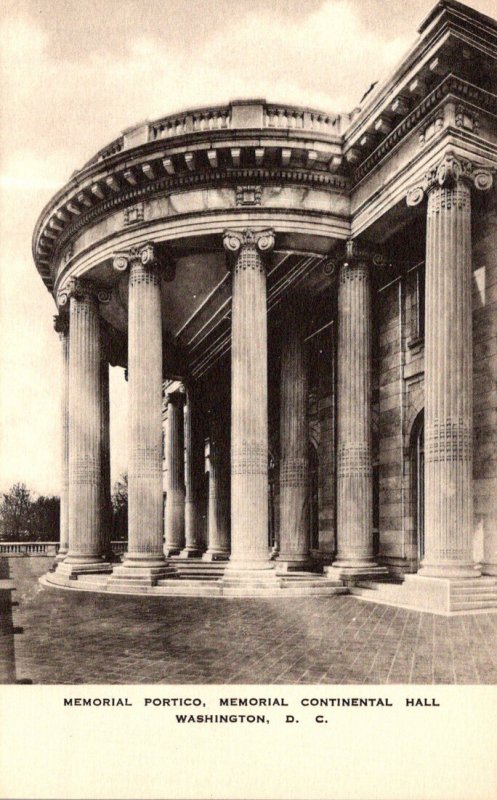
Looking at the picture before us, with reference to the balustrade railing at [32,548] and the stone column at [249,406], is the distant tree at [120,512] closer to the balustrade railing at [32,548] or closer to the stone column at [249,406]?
the balustrade railing at [32,548]

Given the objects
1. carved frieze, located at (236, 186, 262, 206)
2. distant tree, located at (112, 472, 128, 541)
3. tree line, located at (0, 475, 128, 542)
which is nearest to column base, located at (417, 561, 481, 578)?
carved frieze, located at (236, 186, 262, 206)

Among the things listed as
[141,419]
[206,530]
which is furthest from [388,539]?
[206,530]

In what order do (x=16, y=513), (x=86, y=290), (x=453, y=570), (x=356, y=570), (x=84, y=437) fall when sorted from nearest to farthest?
(x=453, y=570) → (x=356, y=570) → (x=84, y=437) → (x=86, y=290) → (x=16, y=513)

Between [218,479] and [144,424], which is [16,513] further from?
[144,424]

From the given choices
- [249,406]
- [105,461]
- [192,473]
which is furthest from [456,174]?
[192,473]

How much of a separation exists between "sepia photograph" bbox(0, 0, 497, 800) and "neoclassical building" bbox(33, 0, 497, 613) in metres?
0.07

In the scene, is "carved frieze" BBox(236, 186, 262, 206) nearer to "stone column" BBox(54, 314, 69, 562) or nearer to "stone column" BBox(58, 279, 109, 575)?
"stone column" BBox(58, 279, 109, 575)

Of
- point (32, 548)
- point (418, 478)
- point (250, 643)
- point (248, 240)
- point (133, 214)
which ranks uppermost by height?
point (133, 214)

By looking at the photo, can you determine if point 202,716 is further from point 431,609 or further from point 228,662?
point 431,609

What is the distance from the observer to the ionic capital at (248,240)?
17.9m

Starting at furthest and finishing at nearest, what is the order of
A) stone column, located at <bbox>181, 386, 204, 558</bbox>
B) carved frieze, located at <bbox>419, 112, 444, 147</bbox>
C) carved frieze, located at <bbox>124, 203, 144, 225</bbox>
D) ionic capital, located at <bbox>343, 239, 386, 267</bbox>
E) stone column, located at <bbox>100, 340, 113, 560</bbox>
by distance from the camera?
stone column, located at <bbox>181, 386, 204, 558</bbox> → stone column, located at <bbox>100, 340, 113, 560</bbox> → carved frieze, located at <bbox>124, 203, 144, 225</bbox> → ionic capital, located at <bbox>343, 239, 386, 267</bbox> → carved frieze, located at <bbox>419, 112, 444, 147</bbox>

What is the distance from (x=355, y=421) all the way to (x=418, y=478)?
7.53ft

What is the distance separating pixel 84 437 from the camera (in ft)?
70.1

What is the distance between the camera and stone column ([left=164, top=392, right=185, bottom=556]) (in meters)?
36.0
